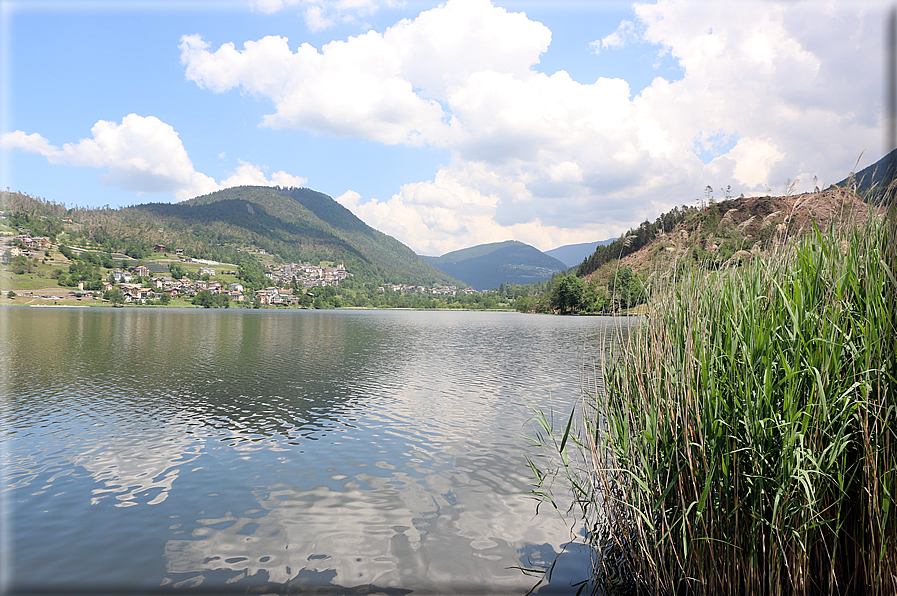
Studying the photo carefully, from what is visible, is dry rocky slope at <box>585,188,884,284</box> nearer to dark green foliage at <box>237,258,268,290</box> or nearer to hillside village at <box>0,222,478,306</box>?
hillside village at <box>0,222,478,306</box>

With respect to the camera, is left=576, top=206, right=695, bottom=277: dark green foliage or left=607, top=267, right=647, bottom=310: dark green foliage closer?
left=576, top=206, right=695, bottom=277: dark green foliage

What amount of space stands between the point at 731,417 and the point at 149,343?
1660 inches

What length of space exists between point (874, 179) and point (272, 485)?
1126cm

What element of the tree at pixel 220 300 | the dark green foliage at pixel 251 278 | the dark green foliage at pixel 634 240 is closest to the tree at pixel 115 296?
the tree at pixel 220 300

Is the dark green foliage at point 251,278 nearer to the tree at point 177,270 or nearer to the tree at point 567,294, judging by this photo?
the tree at point 177,270

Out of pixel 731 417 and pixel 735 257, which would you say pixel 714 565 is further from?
pixel 735 257

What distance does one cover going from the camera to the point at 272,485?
33.5ft

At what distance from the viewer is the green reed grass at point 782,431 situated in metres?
4.04

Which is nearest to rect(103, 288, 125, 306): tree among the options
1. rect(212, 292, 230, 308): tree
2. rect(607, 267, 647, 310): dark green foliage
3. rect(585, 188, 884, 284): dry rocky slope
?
rect(212, 292, 230, 308): tree

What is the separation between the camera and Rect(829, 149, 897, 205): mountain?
156 inches

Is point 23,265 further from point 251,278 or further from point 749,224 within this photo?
point 749,224

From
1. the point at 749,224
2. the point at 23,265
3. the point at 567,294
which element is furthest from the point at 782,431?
the point at 23,265

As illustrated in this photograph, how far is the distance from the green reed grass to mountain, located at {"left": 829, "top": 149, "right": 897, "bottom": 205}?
0.31 metres

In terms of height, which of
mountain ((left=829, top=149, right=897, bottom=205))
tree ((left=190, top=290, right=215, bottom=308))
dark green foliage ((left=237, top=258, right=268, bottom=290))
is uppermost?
dark green foliage ((left=237, top=258, right=268, bottom=290))
